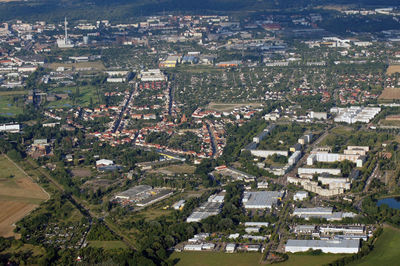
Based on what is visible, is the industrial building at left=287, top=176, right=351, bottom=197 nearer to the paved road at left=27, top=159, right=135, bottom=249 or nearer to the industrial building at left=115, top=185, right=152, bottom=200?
the industrial building at left=115, top=185, right=152, bottom=200

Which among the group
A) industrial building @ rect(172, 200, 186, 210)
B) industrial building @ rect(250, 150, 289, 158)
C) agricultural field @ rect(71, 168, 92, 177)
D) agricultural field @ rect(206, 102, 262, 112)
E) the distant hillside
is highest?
industrial building @ rect(172, 200, 186, 210)

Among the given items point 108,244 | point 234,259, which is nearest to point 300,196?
point 234,259

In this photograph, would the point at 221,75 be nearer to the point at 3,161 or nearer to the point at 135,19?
the point at 3,161

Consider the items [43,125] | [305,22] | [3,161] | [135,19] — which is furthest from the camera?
[135,19]

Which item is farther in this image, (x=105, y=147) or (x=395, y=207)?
(x=105, y=147)

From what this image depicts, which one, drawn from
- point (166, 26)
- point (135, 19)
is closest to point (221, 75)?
point (166, 26)

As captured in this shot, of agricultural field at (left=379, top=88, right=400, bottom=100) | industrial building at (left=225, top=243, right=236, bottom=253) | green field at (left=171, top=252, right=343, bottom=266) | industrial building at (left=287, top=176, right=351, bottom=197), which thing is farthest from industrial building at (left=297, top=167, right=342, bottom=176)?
agricultural field at (left=379, top=88, right=400, bottom=100)
